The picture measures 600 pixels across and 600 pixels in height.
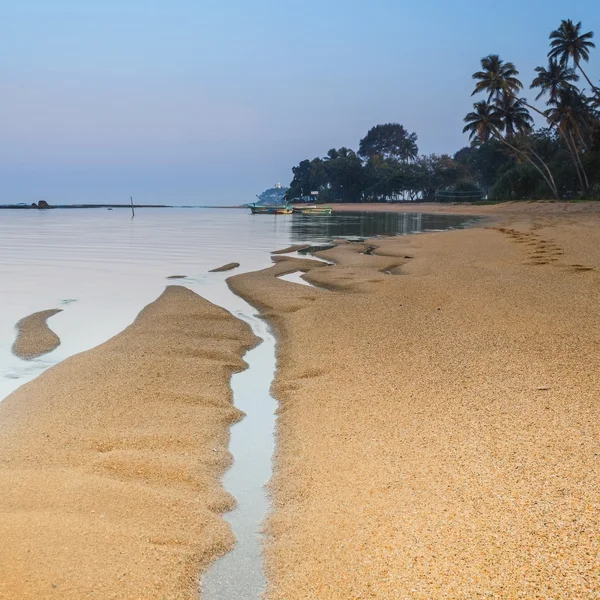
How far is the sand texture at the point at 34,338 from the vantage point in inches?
267

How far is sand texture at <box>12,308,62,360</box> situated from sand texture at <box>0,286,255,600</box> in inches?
37.3

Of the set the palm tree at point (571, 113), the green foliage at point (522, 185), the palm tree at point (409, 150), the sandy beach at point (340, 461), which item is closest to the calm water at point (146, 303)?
the sandy beach at point (340, 461)

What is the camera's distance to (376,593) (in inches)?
92.8

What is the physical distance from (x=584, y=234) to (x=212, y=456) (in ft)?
56.6

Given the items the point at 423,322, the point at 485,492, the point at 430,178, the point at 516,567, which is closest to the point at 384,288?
the point at 423,322

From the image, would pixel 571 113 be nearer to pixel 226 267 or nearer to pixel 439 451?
pixel 226 267

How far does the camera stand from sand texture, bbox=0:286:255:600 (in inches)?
97.9

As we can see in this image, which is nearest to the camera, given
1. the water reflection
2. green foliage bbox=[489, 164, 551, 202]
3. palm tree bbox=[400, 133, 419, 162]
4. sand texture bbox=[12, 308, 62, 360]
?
sand texture bbox=[12, 308, 62, 360]

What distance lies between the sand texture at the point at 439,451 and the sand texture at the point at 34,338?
2.82 metres

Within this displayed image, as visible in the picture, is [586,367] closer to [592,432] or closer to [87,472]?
[592,432]

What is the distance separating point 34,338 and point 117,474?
15.0ft

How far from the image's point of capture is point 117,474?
3482 millimetres

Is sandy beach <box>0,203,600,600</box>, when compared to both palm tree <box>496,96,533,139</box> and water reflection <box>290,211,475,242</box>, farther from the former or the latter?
palm tree <box>496,96,533,139</box>

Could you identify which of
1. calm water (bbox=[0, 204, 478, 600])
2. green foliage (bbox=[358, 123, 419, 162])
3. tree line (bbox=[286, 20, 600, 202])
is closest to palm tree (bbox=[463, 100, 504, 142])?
tree line (bbox=[286, 20, 600, 202])
